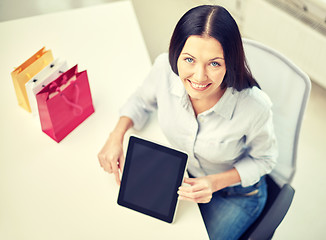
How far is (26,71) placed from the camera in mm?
1439

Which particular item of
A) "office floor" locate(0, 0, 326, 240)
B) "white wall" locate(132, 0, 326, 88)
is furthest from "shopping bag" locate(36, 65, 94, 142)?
"office floor" locate(0, 0, 326, 240)

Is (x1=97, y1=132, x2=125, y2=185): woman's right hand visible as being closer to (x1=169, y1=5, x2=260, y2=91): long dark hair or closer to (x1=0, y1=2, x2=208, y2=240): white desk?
(x1=0, y1=2, x2=208, y2=240): white desk

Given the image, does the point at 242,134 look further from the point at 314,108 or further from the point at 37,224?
the point at 314,108

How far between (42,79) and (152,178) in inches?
20.2

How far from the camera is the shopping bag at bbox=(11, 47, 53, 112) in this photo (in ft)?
4.70

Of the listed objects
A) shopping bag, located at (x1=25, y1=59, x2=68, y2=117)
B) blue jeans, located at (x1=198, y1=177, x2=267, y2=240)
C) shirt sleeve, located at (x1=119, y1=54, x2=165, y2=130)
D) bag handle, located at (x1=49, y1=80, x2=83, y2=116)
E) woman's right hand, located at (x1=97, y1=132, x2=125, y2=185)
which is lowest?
blue jeans, located at (x1=198, y1=177, x2=267, y2=240)

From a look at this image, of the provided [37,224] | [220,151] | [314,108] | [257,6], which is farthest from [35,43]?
[314,108]

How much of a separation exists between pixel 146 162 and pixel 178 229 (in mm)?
231

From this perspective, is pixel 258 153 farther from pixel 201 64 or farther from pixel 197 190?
pixel 201 64

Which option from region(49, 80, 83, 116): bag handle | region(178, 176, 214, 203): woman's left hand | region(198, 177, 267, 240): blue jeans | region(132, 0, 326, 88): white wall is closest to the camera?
region(178, 176, 214, 203): woman's left hand

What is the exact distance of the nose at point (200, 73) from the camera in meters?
1.09

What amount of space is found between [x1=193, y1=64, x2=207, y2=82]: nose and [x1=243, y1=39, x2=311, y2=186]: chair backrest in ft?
1.15

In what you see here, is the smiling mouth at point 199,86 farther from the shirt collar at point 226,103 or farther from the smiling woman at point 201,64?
the shirt collar at point 226,103

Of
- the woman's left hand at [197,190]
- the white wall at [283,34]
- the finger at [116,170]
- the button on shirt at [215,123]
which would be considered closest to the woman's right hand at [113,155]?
the finger at [116,170]
